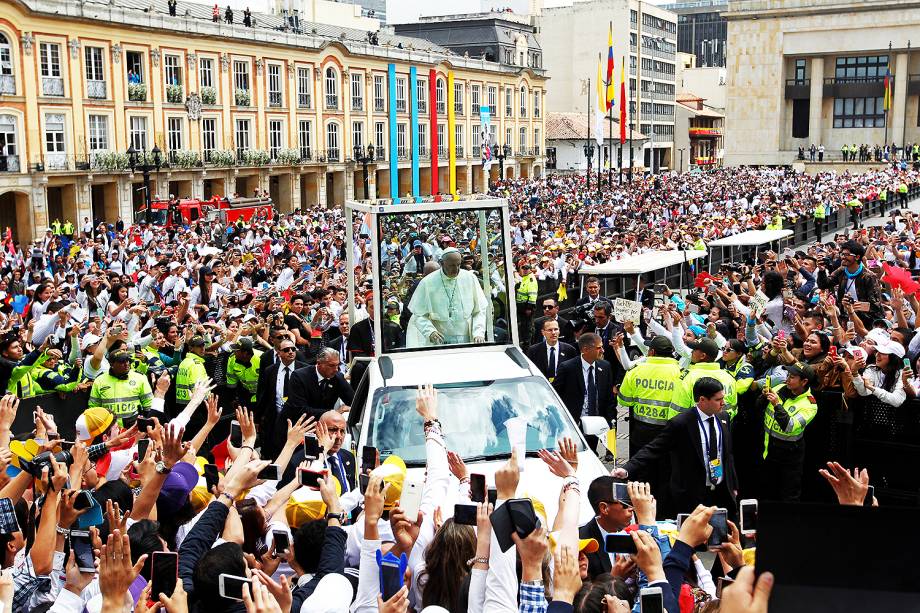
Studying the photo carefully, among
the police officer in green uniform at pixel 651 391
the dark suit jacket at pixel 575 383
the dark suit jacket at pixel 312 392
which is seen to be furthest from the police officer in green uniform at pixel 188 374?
the police officer in green uniform at pixel 651 391

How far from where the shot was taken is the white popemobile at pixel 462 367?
7531mm

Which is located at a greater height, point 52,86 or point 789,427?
point 52,86

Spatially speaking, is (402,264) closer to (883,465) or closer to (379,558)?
(883,465)

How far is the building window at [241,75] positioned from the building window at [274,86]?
173cm

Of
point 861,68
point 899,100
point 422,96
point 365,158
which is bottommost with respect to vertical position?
point 365,158

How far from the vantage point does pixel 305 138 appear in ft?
200

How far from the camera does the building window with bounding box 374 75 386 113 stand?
66.6m

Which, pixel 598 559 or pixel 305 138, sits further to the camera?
pixel 305 138

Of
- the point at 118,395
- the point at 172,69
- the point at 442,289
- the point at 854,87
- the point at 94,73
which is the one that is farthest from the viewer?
the point at 854,87

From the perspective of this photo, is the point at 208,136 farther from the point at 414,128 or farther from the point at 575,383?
the point at 575,383

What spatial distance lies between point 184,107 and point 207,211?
14225 mm

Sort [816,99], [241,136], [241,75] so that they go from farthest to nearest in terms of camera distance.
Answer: [816,99] → [241,136] → [241,75]

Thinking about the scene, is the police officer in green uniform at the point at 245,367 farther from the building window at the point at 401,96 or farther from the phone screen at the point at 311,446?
the building window at the point at 401,96

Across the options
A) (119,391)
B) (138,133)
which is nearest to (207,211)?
(138,133)
